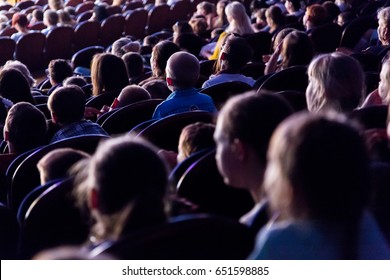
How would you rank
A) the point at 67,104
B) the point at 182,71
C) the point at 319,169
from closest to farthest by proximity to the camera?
the point at 319,169
the point at 67,104
the point at 182,71

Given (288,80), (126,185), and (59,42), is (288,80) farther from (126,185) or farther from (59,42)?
(59,42)

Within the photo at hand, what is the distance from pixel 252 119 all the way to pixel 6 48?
897 cm

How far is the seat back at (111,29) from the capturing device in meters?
12.3

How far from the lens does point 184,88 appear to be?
4703 millimetres

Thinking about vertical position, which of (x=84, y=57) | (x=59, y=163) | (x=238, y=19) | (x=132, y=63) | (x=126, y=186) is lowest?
(x=84, y=57)

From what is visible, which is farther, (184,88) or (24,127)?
(184,88)

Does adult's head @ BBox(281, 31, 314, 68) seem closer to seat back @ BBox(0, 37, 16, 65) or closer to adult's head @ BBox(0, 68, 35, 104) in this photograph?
adult's head @ BBox(0, 68, 35, 104)

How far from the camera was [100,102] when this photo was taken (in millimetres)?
5395

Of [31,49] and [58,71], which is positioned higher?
[58,71]

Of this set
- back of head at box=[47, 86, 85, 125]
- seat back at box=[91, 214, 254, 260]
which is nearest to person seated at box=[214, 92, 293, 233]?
seat back at box=[91, 214, 254, 260]

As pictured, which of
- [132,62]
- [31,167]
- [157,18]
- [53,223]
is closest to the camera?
[53,223]

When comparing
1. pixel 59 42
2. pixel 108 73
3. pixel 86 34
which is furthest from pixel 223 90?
pixel 86 34

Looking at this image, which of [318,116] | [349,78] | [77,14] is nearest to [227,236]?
[318,116]

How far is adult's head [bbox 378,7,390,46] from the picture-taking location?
5.89 m
